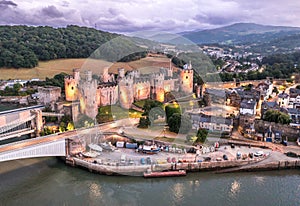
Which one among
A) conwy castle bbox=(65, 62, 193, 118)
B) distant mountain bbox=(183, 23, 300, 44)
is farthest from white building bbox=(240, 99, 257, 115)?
distant mountain bbox=(183, 23, 300, 44)

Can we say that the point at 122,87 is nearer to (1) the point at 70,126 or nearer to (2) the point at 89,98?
(2) the point at 89,98

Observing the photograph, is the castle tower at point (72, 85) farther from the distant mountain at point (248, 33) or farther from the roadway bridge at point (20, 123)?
the distant mountain at point (248, 33)

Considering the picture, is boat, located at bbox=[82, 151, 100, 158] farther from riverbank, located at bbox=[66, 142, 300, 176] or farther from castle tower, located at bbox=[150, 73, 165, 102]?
castle tower, located at bbox=[150, 73, 165, 102]

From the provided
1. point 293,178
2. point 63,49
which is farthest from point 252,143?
point 63,49

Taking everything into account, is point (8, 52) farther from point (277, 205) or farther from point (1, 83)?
point (277, 205)

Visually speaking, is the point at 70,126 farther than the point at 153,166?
Yes

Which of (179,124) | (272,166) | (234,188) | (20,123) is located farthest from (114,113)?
(272,166)
